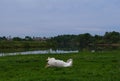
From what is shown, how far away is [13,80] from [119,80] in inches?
168

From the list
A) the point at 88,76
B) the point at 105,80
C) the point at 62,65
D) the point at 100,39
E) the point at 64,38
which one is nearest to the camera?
the point at 105,80

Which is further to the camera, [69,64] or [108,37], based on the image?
[108,37]

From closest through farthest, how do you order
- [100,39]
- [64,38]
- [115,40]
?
[115,40], [100,39], [64,38]

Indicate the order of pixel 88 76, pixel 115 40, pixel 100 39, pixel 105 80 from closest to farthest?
pixel 105 80 < pixel 88 76 < pixel 115 40 < pixel 100 39

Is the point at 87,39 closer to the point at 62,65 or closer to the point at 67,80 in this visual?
the point at 62,65

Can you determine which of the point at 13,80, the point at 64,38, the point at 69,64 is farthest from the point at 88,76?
the point at 64,38

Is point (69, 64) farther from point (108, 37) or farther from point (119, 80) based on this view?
point (108, 37)

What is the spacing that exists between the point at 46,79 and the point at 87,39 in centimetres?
→ 10502

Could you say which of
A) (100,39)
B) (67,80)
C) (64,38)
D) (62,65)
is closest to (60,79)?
(67,80)

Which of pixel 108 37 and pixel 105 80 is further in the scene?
pixel 108 37

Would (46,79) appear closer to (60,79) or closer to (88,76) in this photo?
(60,79)

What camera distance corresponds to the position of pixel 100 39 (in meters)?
124

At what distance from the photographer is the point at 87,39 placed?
11944 centimetres

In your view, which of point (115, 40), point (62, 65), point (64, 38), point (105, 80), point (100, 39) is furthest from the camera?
point (64, 38)
